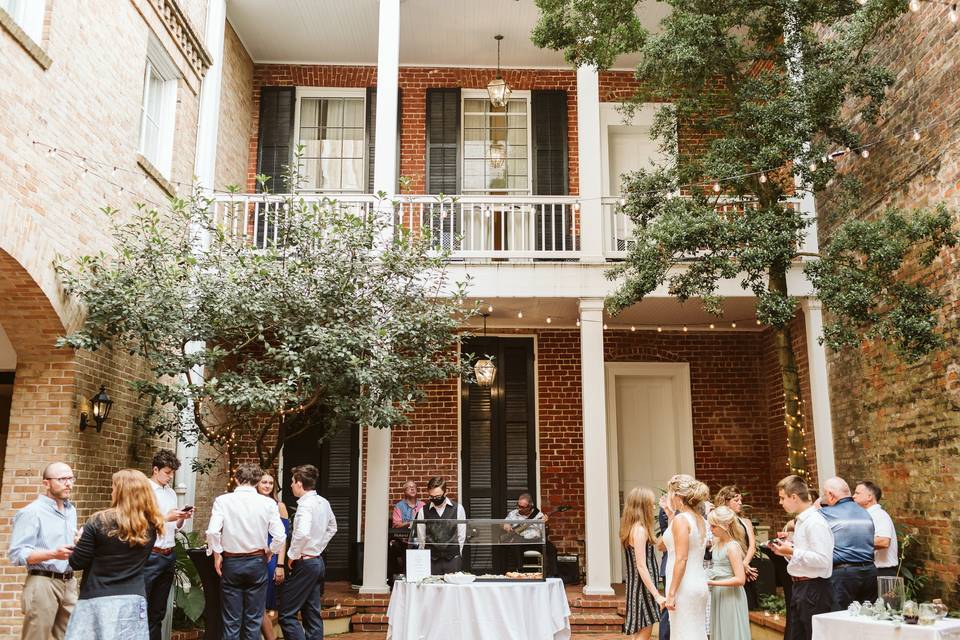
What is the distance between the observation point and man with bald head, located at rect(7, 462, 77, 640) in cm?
492

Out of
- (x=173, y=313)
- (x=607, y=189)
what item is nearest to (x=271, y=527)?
(x=173, y=313)

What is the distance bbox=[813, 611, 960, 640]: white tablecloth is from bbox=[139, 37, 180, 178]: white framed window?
7.74 metres

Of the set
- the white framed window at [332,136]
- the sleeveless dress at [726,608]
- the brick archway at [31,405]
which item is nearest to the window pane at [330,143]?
the white framed window at [332,136]

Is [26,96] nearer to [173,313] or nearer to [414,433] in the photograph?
[173,313]

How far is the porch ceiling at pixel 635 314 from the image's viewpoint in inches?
385

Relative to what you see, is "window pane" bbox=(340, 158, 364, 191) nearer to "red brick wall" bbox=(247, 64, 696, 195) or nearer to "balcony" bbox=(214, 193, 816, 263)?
"balcony" bbox=(214, 193, 816, 263)

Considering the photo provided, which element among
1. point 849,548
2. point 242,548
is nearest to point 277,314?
point 242,548

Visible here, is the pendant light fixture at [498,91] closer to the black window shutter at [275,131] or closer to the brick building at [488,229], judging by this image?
the brick building at [488,229]

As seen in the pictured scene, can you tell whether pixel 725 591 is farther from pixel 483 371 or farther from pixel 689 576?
pixel 483 371

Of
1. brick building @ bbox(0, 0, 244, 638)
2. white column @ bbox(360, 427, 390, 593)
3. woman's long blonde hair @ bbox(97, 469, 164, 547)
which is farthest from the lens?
white column @ bbox(360, 427, 390, 593)

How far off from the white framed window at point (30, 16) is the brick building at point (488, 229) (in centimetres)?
121

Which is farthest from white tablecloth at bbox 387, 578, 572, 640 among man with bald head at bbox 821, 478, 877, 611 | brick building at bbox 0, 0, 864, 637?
man with bald head at bbox 821, 478, 877, 611

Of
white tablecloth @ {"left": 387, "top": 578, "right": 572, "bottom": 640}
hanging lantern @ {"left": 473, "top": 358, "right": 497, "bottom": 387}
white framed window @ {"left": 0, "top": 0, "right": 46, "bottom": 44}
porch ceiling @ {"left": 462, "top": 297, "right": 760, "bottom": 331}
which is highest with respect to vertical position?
white framed window @ {"left": 0, "top": 0, "right": 46, "bottom": 44}

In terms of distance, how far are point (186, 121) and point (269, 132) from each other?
7.40 feet
